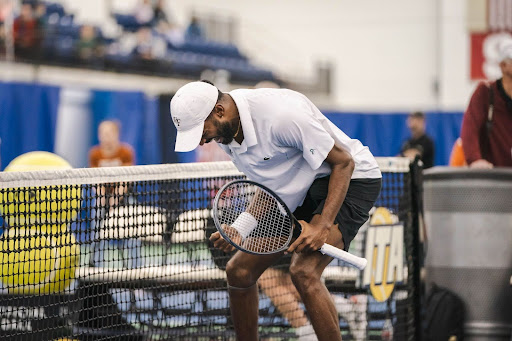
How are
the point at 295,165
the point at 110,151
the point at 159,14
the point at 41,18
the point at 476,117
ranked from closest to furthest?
the point at 295,165 < the point at 476,117 < the point at 110,151 < the point at 41,18 < the point at 159,14

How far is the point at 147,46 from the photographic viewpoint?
19.7m

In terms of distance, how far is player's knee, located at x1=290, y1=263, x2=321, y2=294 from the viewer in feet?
13.0

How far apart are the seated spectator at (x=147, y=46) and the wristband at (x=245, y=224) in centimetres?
1556

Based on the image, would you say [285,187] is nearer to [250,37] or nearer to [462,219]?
[462,219]

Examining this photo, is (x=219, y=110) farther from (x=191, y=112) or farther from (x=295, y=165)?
(x=295, y=165)

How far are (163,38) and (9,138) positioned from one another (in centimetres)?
844

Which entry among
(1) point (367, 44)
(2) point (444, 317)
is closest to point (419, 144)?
(2) point (444, 317)

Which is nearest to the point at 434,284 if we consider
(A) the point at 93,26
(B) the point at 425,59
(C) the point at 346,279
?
(C) the point at 346,279

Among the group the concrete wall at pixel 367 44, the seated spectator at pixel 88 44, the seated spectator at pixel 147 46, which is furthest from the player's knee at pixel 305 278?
the concrete wall at pixel 367 44

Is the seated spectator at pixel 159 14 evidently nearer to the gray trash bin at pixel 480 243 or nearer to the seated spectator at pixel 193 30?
the seated spectator at pixel 193 30

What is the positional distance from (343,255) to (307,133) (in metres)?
0.59

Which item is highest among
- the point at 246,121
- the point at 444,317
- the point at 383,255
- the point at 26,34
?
the point at 26,34

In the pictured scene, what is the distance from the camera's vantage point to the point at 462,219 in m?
5.62

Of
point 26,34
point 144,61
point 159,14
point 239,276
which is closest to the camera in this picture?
point 239,276
